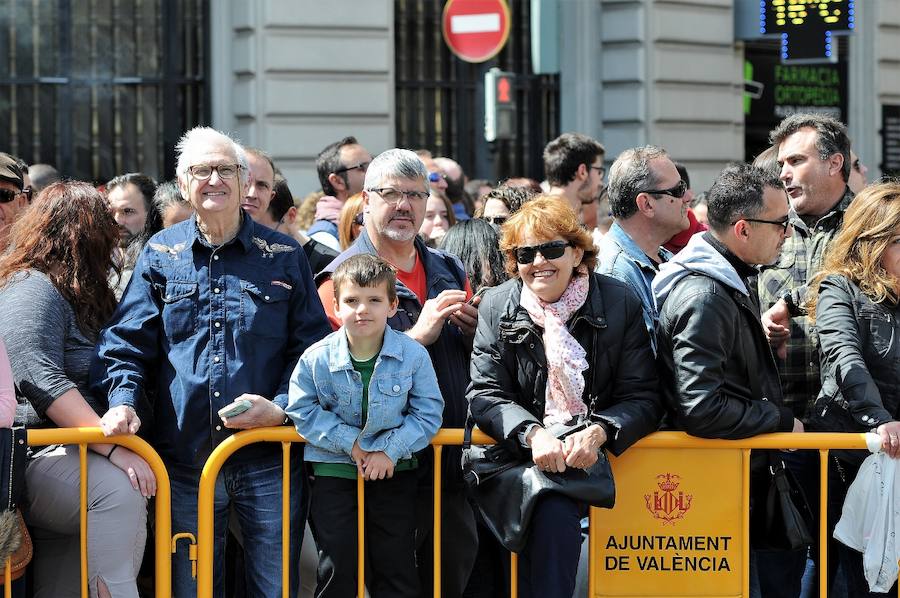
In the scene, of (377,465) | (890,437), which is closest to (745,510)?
(890,437)

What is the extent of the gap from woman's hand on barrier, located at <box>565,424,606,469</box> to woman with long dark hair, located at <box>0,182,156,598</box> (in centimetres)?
153

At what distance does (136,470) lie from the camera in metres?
4.81

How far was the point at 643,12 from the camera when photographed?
50.3 ft

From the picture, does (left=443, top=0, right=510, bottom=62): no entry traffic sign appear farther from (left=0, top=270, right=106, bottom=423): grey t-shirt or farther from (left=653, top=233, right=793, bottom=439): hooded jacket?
(left=0, top=270, right=106, bottom=423): grey t-shirt

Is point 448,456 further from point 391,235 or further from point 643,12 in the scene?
point 643,12

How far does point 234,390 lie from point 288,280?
0.47 metres

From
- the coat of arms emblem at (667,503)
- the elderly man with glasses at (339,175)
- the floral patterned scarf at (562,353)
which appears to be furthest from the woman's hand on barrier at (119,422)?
the elderly man with glasses at (339,175)

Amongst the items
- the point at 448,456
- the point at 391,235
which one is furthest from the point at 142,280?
the point at 448,456

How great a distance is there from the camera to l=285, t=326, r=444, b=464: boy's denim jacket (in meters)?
4.79

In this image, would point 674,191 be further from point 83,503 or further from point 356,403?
point 83,503

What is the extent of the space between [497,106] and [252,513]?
7444 millimetres

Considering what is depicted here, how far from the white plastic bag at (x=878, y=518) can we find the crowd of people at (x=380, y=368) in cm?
11

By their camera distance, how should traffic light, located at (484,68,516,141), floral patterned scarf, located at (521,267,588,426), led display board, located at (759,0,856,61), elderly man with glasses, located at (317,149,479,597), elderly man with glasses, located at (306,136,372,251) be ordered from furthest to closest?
led display board, located at (759,0,856,61), traffic light, located at (484,68,516,141), elderly man with glasses, located at (306,136,372,251), elderly man with glasses, located at (317,149,479,597), floral patterned scarf, located at (521,267,588,426)

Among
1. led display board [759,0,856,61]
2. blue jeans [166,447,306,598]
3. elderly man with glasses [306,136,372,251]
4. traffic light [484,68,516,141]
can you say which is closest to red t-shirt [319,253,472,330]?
blue jeans [166,447,306,598]
